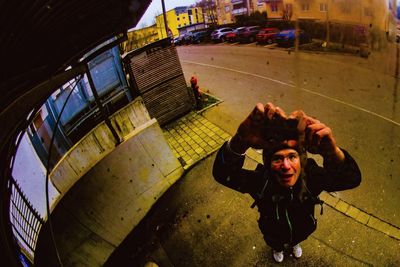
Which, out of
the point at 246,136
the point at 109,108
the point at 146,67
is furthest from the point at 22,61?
the point at 146,67

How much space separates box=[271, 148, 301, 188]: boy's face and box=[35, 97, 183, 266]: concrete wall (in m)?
3.89

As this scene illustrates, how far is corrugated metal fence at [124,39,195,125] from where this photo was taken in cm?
865

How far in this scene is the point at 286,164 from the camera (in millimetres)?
2648

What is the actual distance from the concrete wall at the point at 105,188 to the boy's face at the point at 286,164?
12.7 ft

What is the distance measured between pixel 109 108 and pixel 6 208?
6052 millimetres

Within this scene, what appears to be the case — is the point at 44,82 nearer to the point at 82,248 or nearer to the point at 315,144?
the point at 315,144

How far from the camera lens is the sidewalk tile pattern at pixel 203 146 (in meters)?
4.89

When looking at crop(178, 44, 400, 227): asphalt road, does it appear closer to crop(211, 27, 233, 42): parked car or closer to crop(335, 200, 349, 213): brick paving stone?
crop(335, 200, 349, 213): brick paving stone

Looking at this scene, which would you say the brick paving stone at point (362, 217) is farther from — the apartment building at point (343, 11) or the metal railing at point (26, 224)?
the metal railing at point (26, 224)

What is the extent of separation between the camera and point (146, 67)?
29.0 ft

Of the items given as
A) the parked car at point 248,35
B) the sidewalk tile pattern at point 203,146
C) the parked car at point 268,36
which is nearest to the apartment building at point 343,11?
the parked car at point 268,36

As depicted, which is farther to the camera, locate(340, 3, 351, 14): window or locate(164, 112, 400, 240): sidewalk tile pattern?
locate(340, 3, 351, 14): window

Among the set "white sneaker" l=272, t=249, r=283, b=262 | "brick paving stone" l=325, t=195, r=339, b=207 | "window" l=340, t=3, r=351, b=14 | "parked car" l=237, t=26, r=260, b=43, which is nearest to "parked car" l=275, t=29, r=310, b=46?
"parked car" l=237, t=26, r=260, b=43

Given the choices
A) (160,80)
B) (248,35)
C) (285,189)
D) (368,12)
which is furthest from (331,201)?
(248,35)
